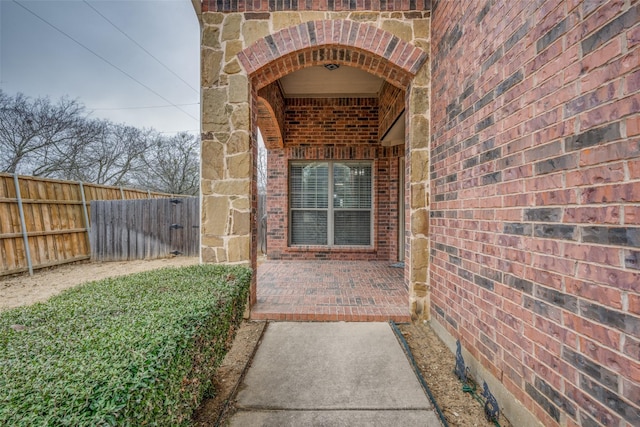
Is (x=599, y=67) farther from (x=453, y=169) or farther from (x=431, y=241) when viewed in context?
(x=431, y=241)

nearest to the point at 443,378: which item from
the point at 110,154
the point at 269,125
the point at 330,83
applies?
the point at 269,125

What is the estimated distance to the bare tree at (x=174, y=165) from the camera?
14.1 m

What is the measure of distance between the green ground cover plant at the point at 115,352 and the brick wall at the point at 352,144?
15.0ft

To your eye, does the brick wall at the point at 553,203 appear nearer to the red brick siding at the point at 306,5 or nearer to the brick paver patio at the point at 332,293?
the red brick siding at the point at 306,5

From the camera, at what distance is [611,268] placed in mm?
1122

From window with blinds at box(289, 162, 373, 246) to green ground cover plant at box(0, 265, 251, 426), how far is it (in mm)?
4458

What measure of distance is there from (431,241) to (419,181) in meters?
0.66

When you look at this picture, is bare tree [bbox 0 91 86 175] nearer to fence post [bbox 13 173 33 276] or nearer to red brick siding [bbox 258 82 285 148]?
fence post [bbox 13 173 33 276]

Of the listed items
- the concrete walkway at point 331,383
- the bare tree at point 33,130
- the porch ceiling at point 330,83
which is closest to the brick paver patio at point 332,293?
the concrete walkway at point 331,383

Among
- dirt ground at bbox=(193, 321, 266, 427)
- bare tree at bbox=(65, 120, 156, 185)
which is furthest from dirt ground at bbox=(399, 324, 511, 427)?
bare tree at bbox=(65, 120, 156, 185)

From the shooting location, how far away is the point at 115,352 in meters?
1.10

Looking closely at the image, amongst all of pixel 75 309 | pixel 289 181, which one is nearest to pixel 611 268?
pixel 75 309

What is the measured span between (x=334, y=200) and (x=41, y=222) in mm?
6353

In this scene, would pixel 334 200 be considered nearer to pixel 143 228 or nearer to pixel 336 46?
pixel 336 46
